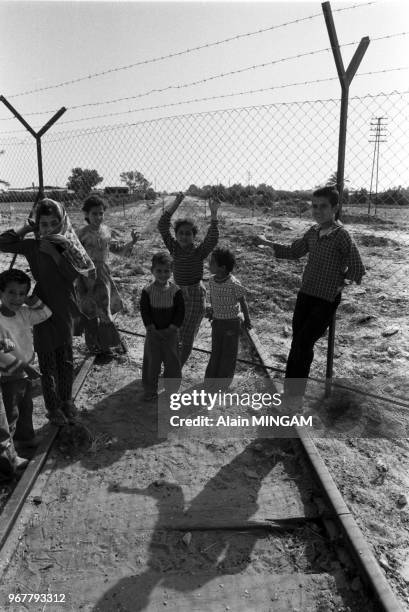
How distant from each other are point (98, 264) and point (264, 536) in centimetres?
289

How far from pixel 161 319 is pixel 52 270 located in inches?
43.0

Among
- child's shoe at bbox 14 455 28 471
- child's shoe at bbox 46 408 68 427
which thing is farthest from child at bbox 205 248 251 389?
child's shoe at bbox 14 455 28 471

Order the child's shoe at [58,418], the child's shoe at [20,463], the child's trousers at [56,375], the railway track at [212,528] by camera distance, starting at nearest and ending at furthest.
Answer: the railway track at [212,528] < the child's shoe at [20,463] < the child's trousers at [56,375] < the child's shoe at [58,418]

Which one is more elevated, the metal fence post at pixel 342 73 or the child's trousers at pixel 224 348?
the metal fence post at pixel 342 73

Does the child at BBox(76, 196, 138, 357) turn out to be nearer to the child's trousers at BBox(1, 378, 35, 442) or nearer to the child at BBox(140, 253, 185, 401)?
the child at BBox(140, 253, 185, 401)

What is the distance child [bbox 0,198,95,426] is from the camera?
124 inches

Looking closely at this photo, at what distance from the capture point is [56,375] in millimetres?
3492

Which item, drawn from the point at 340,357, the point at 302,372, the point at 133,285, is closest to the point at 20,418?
the point at 302,372

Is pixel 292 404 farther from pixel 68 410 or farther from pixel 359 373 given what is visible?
pixel 68 410

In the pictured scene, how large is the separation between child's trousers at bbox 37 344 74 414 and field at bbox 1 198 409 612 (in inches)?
15.0

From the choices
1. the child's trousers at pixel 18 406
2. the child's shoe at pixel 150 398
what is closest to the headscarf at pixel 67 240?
the child's trousers at pixel 18 406

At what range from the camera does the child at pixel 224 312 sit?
3906 mm

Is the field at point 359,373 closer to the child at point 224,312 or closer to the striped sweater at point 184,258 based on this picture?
the child at point 224,312

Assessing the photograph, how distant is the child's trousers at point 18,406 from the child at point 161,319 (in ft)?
3.76
